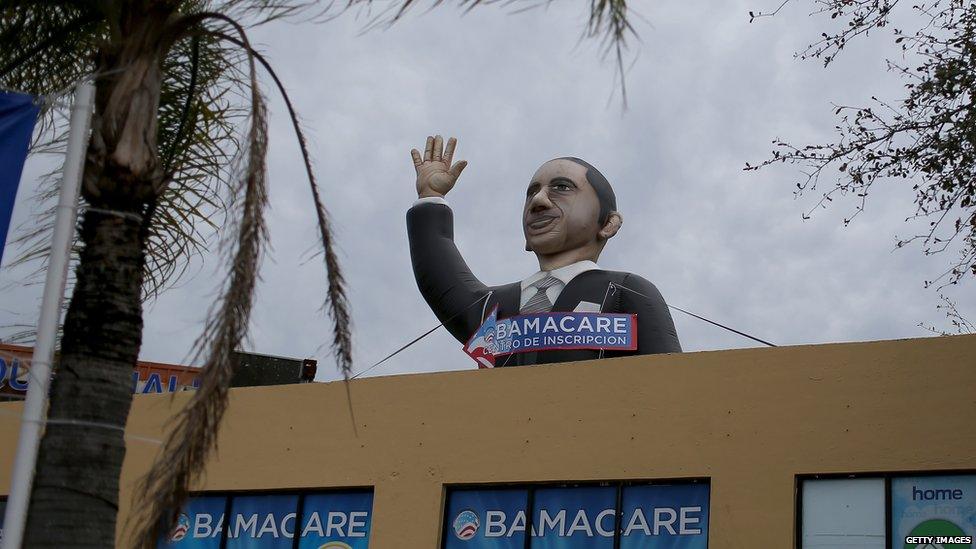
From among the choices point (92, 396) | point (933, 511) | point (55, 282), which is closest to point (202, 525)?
point (933, 511)

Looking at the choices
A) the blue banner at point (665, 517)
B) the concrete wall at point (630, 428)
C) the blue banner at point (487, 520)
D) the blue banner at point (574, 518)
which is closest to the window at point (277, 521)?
the concrete wall at point (630, 428)

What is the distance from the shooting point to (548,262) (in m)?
16.2

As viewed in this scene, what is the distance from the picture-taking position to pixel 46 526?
215 inches

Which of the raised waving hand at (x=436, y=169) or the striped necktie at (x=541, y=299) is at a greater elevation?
the raised waving hand at (x=436, y=169)

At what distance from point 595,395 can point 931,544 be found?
3.57 metres

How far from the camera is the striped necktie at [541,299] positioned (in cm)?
1537

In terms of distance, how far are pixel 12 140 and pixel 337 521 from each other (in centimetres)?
843

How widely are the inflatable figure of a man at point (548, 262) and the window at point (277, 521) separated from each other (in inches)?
95.5

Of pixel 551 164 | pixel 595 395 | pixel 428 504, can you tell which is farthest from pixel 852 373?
pixel 551 164

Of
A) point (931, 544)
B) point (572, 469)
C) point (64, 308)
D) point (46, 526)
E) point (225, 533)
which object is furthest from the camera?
point (225, 533)

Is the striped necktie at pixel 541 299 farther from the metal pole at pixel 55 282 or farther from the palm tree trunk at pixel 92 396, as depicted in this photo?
the palm tree trunk at pixel 92 396

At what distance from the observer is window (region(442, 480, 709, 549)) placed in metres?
12.4

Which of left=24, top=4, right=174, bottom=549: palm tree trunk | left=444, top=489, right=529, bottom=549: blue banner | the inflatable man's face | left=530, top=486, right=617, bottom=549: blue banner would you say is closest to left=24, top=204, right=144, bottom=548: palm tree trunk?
left=24, top=4, right=174, bottom=549: palm tree trunk

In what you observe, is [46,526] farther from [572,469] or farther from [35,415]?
[572,469]
